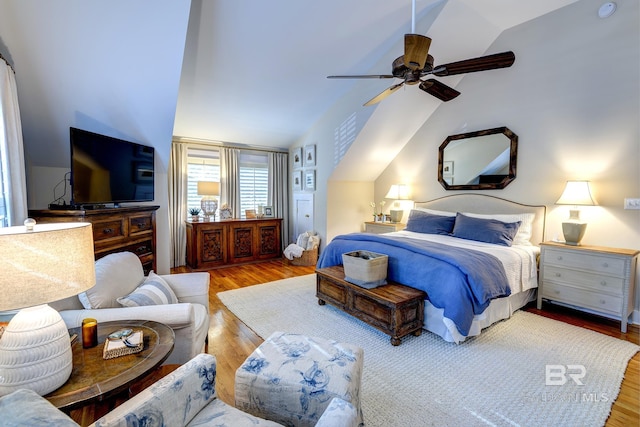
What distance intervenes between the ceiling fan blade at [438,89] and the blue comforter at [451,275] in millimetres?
1579

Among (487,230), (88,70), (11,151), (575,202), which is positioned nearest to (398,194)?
(487,230)

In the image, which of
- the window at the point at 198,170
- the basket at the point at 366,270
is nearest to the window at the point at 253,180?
the window at the point at 198,170

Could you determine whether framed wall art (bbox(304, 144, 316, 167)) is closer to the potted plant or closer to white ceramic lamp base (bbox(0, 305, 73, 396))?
the potted plant

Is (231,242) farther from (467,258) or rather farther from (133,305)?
(467,258)

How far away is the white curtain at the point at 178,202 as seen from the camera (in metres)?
4.83

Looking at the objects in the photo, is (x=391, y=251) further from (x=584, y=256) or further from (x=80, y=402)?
(x=80, y=402)

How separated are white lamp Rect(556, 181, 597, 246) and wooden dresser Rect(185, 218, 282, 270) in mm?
4146

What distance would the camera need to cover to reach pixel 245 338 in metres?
2.60

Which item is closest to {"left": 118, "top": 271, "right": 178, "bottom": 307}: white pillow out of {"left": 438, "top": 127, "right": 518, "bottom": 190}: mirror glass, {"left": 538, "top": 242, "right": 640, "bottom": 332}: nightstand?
{"left": 538, "top": 242, "right": 640, "bottom": 332}: nightstand

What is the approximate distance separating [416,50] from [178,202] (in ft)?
14.0

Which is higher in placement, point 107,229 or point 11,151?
point 11,151

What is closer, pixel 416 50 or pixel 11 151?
pixel 11 151

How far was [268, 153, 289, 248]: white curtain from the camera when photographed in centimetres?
584

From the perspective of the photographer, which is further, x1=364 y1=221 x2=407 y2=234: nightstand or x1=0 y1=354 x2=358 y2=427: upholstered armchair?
x1=364 y1=221 x2=407 y2=234: nightstand
